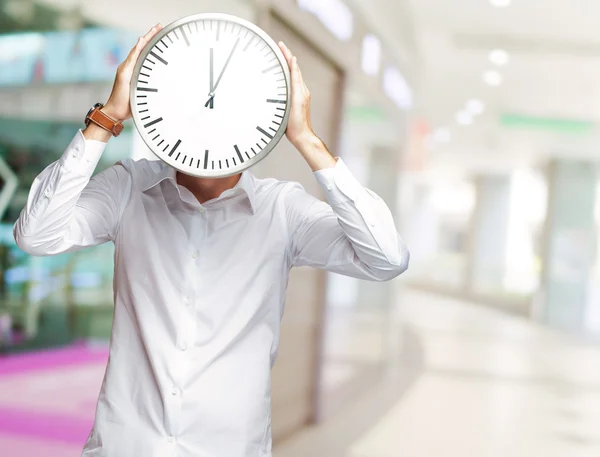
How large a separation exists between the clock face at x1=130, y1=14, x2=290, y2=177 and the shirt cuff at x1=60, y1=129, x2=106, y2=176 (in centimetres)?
10

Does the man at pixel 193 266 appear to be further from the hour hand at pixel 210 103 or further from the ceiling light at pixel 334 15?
the ceiling light at pixel 334 15

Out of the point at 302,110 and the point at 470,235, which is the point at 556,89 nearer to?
the point at 302,110

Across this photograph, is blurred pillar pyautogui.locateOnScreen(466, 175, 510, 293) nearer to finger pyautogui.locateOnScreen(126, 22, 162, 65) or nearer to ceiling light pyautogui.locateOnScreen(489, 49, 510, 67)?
ceiling light pyautogui.locateOnScreen(489, 49, 510, 67)

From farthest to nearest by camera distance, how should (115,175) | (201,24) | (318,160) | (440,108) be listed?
(440,108) → (115,175) → (318,160) → (201,24)

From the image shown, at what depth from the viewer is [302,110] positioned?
4.06 ft

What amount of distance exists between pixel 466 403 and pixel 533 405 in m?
0.65

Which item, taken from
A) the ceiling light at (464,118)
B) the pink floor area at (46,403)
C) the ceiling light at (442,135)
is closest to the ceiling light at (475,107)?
the ceiling light at (464,118)

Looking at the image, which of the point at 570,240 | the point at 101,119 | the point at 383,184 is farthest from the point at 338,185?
the point at 570,240

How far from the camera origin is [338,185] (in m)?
1.26

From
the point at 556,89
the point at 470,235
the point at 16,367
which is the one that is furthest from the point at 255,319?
the point at 470,235

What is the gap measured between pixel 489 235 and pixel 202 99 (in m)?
20.6

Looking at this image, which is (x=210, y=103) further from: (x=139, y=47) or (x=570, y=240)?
(x=570, y=240)

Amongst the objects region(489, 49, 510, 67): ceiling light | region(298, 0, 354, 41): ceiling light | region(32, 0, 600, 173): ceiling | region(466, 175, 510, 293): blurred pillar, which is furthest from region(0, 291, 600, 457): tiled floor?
region(466, 175, 510, 293): blurred pillar

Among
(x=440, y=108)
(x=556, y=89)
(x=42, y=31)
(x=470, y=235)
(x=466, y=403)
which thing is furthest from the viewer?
(x=470, y=235)
